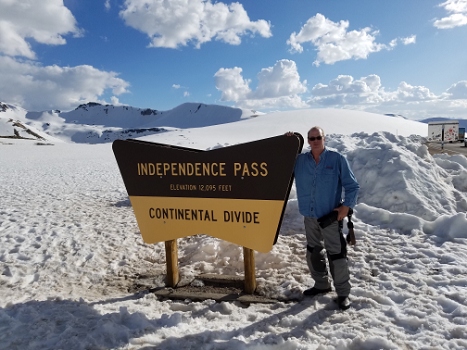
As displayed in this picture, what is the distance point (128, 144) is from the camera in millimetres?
4367

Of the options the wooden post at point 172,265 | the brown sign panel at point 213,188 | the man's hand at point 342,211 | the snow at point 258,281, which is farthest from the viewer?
the wooden post at point 172,265

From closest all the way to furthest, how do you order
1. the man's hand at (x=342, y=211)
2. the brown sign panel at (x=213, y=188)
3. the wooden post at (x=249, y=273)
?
1. the man's hand at (x=342, y=211)
2. the brown sign panel at (x=213, y=188)
3. the wooden post at (x=249, y=273)

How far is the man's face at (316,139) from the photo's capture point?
361 centimetres

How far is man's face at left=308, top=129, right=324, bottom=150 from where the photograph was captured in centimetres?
361

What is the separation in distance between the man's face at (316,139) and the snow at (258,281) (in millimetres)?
1776

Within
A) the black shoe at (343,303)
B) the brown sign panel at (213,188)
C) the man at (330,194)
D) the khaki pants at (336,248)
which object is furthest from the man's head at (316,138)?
the black shoe at (343,303)

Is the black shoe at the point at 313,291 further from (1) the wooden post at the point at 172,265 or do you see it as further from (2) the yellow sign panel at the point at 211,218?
(1) the wooden post at the point at 172,265

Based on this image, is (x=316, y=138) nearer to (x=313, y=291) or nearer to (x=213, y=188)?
(x=213, y=188)

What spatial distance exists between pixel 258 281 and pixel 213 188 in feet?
4.69

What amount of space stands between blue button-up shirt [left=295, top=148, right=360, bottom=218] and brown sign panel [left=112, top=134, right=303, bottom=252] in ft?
0.66

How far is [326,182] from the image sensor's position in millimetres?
3613

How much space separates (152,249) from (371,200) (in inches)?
192

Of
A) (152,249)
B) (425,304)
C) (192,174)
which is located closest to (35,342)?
(192,174)

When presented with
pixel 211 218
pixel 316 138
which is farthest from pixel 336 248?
pixel 211 218
